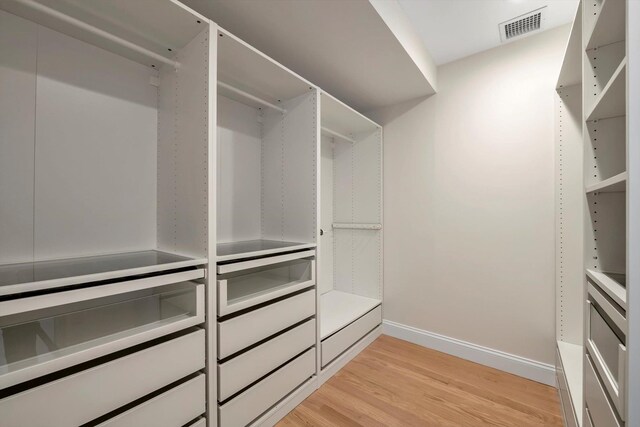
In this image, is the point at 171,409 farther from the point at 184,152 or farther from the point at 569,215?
the point at 569,215

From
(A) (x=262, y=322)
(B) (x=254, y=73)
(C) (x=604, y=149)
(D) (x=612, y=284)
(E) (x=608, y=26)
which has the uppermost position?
(B) (x=254, y=73)

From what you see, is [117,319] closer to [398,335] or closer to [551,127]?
[398,335]

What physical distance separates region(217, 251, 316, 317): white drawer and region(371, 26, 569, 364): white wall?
124 centimetres

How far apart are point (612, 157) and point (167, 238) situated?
2.15 meters

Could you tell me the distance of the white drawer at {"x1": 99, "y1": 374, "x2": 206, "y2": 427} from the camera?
101cm

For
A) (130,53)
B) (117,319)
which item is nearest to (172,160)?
(130,53)

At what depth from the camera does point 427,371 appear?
2.13 metres

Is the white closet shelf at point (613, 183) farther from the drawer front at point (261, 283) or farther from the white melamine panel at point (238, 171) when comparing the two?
the white melamine panel at point (238, 171)

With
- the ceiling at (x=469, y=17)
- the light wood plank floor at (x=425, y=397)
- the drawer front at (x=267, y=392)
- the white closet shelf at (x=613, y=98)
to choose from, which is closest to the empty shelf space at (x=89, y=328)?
the drawer front at (x=267, y=392)

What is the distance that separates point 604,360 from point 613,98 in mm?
966

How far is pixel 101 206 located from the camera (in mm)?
1402

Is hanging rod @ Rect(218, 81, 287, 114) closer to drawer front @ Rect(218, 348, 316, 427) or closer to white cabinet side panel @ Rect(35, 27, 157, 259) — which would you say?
white cabinet side panel @ Rect(35, 27, 157, 259)

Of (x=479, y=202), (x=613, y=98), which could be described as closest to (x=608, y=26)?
(x=613, y=98)

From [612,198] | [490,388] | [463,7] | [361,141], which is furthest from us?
[361,141]
